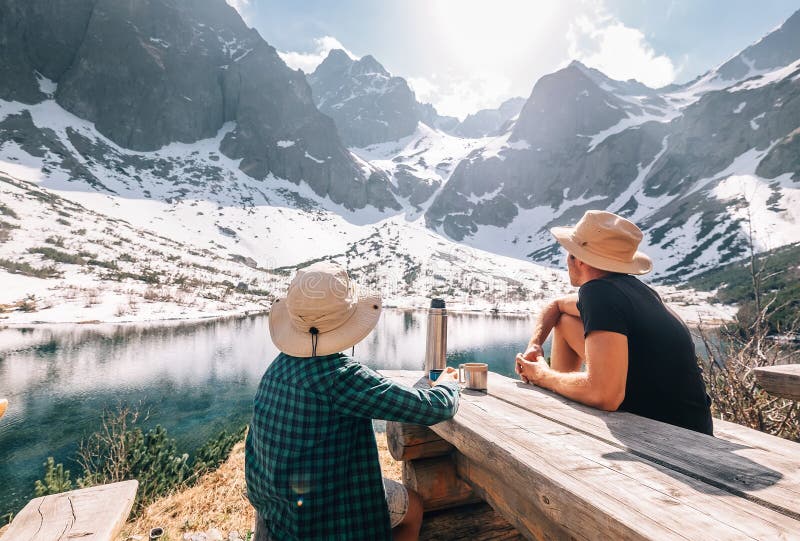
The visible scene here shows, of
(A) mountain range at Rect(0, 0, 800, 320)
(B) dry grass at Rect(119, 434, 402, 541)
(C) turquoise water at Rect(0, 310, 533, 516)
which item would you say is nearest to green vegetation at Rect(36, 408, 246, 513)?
(B) dry grass at Rect(119, 434, 402, 541)

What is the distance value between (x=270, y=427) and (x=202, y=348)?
84.0ft

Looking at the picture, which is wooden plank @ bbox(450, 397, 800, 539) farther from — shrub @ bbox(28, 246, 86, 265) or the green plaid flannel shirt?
shrub @ bbox(28, 246, 86, 265)

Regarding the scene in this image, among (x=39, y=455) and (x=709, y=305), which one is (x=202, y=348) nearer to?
(x=39, y=455)

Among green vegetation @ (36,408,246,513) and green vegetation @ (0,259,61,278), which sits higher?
green vegetation @ (0,259,61,278)

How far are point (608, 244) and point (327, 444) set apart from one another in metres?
1.93

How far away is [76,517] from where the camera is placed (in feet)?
5.44

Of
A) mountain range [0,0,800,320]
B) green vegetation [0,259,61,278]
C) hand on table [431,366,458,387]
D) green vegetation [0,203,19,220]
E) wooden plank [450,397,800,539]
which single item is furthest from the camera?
mountain range [0,0,800,320]

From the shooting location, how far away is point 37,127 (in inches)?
3246

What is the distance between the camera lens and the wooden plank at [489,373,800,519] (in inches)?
41.8

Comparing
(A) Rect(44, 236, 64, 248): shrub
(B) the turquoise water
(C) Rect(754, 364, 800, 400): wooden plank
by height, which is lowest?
(B) the turquoise water

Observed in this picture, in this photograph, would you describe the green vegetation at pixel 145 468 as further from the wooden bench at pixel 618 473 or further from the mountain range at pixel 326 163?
the mountain range at pixel 326 163

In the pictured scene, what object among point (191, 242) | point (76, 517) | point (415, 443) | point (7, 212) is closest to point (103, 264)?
point (7, 212)

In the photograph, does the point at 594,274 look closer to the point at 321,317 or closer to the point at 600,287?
the point at 600,287

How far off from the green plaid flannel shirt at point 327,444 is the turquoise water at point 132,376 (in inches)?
346
